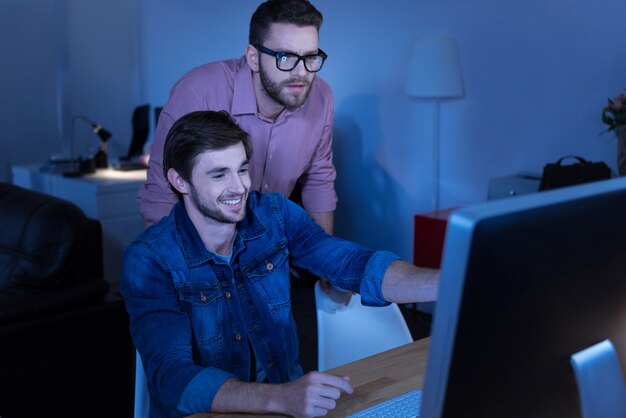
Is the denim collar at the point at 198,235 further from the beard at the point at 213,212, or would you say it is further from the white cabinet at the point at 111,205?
the white cabinet at the point at 111,205

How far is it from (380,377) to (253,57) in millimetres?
1130

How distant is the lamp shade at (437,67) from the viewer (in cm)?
418

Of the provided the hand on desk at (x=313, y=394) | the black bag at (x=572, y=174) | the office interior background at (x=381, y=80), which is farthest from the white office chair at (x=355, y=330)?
the office interior background at (x=381, y=80)

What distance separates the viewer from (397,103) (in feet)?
16.0

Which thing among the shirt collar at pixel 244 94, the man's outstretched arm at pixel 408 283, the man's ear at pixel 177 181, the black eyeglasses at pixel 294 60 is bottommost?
the man's outstretched arm at pixel 408 283

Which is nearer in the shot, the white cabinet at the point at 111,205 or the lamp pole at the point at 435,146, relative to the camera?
the lamp pole at the point at 435,146

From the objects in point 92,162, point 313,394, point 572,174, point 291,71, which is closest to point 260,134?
point 291,71

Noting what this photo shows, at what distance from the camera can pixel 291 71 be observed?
7.37ft

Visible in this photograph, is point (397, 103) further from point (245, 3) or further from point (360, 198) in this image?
point (245, 3)

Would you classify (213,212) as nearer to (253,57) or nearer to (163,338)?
(163,338)

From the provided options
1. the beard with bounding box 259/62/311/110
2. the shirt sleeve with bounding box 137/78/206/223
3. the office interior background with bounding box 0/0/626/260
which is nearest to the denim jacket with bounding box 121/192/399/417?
the beard with bounding box 259/62/311/110

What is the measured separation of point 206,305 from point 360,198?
3529 millimetres

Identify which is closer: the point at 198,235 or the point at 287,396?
the point at 287,396

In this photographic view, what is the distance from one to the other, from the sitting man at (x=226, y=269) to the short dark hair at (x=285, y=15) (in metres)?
0.49
